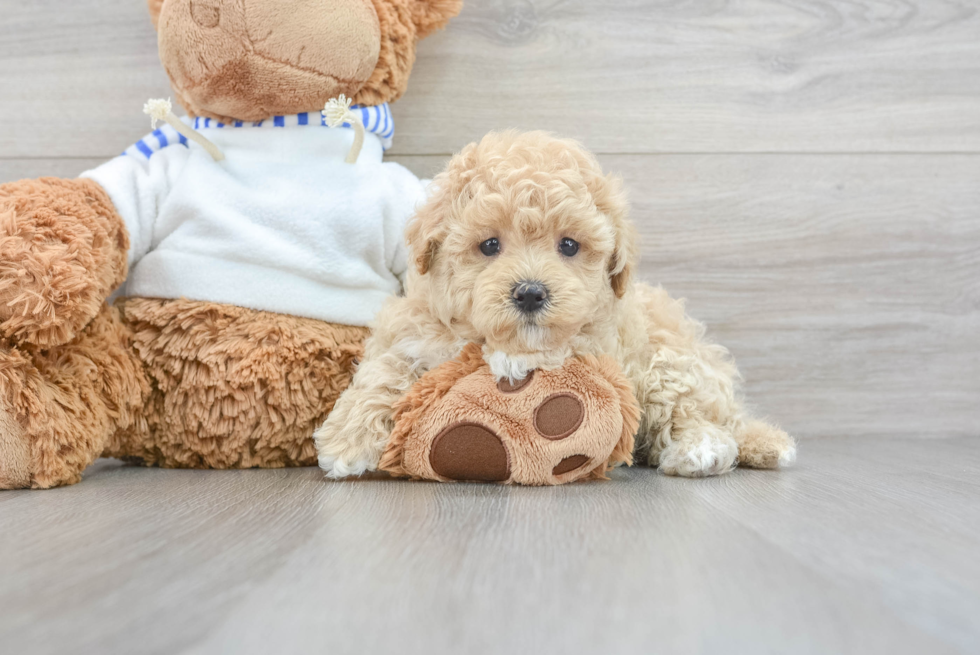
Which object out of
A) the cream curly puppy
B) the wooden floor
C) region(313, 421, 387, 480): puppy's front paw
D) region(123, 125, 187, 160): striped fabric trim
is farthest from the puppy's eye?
region(123, 125, 187, 160): striped fabric trim

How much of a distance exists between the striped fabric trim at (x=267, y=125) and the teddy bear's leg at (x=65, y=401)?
0.29 m

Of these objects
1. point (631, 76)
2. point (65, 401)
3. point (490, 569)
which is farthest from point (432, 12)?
point (490, 569)

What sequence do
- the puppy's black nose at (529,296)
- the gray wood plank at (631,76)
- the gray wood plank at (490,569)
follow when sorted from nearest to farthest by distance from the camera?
the gray wood plank at (490,569) < the puppy's black nose at (529,296) < the gray wood plank at (631,76)

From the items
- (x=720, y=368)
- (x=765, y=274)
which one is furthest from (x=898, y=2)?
(x=720, y=368)

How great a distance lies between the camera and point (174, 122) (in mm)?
1076

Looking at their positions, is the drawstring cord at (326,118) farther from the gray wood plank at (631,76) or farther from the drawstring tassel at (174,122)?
the gray wood plank at (631,76)

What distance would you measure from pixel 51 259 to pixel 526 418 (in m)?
0.62

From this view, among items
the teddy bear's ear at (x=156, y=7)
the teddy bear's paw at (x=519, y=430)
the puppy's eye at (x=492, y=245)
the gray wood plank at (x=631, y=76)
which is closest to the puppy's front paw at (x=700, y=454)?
the teddy bear's paw at (x=519, y=430)

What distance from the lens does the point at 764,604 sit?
1.71ft

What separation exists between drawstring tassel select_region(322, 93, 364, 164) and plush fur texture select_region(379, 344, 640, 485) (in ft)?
1.27

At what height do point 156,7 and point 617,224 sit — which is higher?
point 156,7

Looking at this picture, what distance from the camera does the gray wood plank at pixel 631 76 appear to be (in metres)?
1.34

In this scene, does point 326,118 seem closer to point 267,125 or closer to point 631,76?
point 267,125

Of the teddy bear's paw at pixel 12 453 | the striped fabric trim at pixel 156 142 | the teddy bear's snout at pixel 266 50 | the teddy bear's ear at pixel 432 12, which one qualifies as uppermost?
the teddy bear's ear at pixel 432 12
